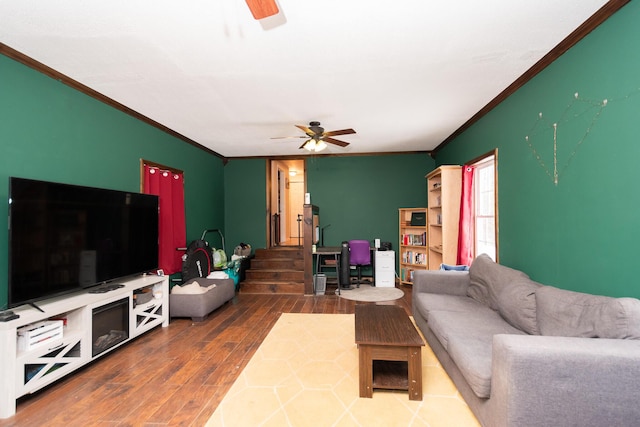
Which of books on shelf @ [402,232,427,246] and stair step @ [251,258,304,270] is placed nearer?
books on shelf @ [402,232,427,246]

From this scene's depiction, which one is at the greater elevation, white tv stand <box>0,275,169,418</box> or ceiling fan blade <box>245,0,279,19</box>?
ceiling fan blade <box>245,0,279,19</box>

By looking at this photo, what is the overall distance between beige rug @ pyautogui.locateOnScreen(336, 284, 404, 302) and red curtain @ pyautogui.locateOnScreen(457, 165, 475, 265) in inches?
51.8

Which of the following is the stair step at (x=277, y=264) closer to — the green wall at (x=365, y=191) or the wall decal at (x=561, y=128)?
the green wall at (x=365, y=191)

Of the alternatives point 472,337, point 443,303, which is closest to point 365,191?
point 443,303

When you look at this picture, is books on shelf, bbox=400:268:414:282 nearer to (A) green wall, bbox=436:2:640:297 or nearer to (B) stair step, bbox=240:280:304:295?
(B) stair step, bbox=240:280:304:295

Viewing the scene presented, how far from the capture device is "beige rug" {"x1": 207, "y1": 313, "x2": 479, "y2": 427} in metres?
1.75

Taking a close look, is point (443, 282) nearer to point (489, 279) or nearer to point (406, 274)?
point (489, 279)

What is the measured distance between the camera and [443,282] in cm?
316

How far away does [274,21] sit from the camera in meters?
1.86

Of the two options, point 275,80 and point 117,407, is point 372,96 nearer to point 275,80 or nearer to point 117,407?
point 275,80

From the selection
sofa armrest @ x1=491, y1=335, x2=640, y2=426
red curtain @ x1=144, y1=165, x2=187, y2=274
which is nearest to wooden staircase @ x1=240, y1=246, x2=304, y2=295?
red curtain @ x1=144, y1=165, x2=187, y2=274

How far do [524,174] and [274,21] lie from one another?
8.64 ft

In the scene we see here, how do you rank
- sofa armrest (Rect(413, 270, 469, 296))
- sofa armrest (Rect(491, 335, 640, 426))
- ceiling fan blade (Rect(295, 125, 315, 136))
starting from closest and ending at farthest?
1. sofa armrest (Rect(491, 335, 640, 426))
2. sofa armrest (Rect(413, 270, 469, 296))
3. ceiling fan blade (Rect(295, 125, 315, 136))

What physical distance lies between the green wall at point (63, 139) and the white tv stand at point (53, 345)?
0.45m
